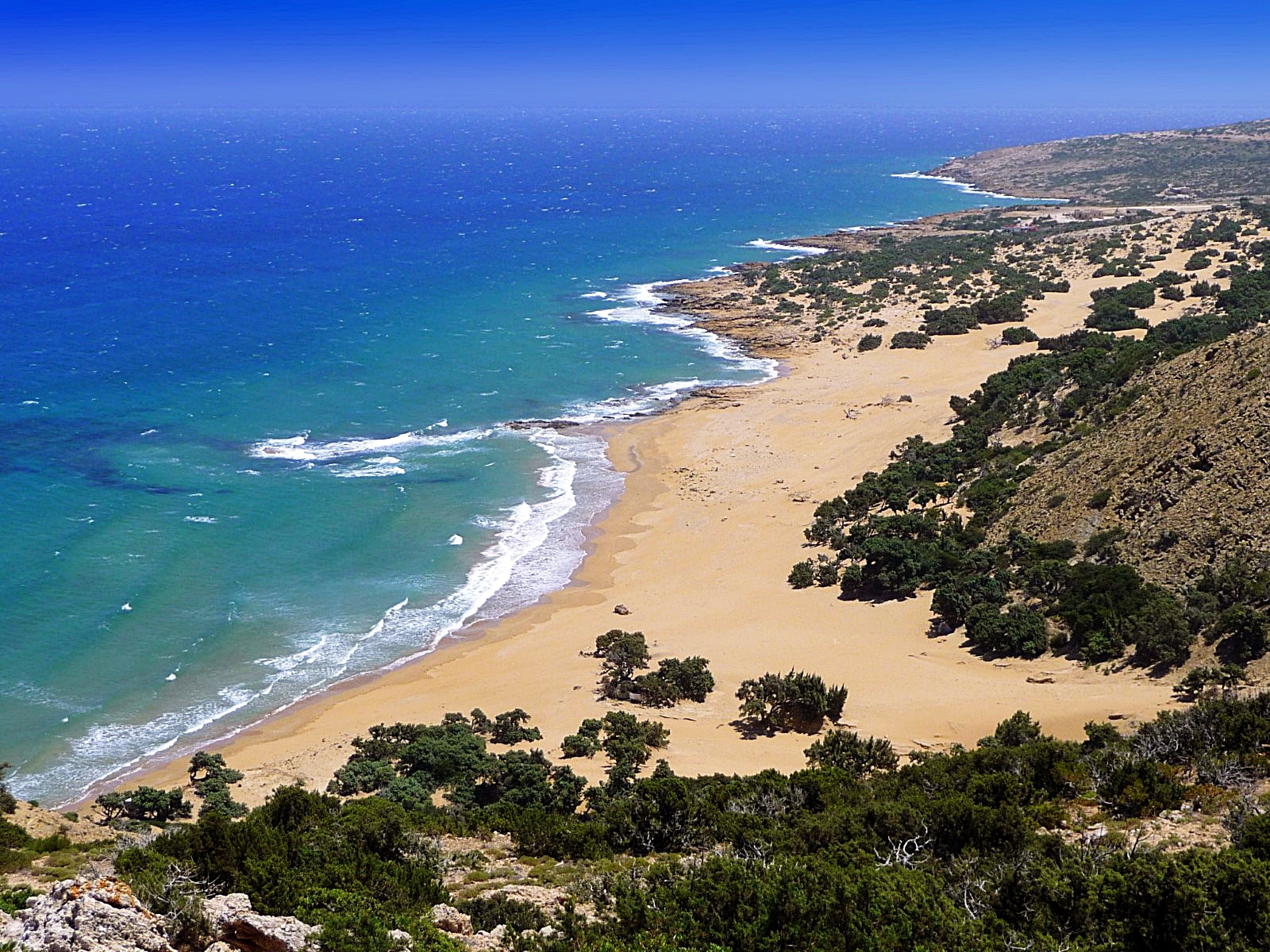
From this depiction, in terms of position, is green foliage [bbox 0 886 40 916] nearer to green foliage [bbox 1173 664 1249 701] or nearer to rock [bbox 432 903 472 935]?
rock [bbox 432 903 472 935]

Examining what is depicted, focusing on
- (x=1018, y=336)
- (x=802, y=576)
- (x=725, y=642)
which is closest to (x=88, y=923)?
(x=725, y=642)

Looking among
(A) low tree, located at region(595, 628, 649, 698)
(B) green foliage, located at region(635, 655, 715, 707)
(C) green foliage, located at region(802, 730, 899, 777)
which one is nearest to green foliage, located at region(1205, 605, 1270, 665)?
(C) green foliage, located at region(802, 730, 899, 777)

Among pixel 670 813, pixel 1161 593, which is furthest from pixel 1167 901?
pixel 1161 593

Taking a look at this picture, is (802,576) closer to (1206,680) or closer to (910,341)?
(1206,680)

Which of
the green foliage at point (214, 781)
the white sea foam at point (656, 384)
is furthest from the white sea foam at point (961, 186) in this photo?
the green foliage at point (214, 781)

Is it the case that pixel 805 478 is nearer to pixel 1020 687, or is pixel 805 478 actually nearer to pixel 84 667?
pixel 1020 687

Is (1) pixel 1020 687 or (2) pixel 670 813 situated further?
(1) pixel 1020 687

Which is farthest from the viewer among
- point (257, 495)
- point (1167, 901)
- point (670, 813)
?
point (257, 495)
